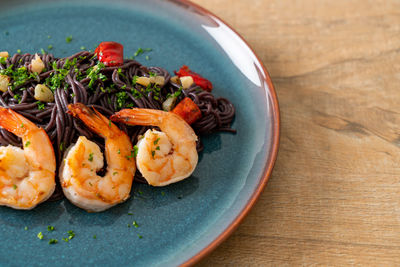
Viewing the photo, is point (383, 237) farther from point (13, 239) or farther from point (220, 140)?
point (13, 239)

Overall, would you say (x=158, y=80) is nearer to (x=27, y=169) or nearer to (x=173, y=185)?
(x=173, y=185)

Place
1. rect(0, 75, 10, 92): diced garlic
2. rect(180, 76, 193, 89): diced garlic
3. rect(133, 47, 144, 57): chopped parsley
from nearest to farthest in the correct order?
rect(0, 75, 10, 92): diced garlic < rect(180, 76, 193, 89): diced garlic < rect(133, 47, 144, 57): chopped parsley

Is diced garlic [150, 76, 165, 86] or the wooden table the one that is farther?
diced garlic [150, 76, 165, 86]

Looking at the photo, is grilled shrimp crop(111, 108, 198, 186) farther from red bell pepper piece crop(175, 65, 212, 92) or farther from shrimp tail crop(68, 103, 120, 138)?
red bell pepper piece crop(175, 65, 212, 92)

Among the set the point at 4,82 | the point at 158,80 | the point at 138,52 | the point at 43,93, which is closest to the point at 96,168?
the point at 43,93

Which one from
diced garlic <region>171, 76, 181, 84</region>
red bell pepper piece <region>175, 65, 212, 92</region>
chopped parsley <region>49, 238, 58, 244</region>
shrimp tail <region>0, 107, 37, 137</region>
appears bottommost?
chopped parsley <region>49, 238, 58, 244</region>

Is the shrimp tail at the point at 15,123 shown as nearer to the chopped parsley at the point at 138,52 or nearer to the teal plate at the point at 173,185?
the teal plate at the point at 173,185

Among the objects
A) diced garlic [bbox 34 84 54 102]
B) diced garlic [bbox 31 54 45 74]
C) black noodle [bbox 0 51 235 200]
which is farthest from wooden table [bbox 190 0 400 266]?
diced garlic [bbox 31 54 45 74]
